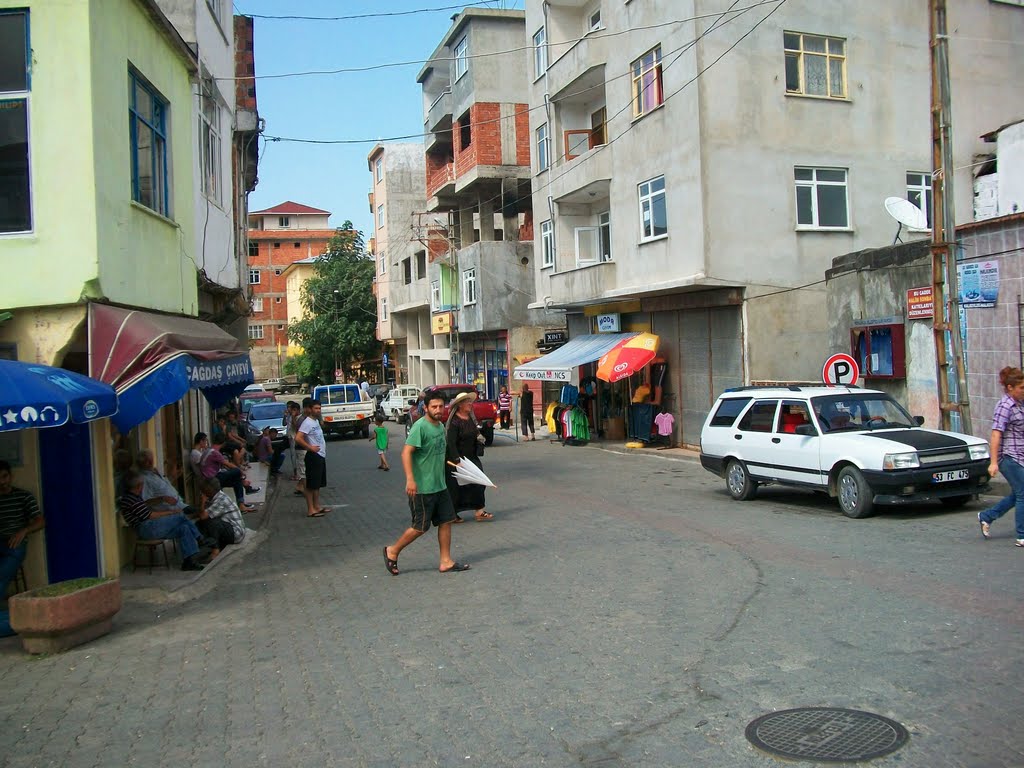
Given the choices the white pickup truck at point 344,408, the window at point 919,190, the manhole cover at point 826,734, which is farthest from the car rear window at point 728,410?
the white pickup truck at point 344,408

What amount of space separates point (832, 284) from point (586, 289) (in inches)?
378

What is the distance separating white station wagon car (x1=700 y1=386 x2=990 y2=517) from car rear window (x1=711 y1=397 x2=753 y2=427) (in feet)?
0.05

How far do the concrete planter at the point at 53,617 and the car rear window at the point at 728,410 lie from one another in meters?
10.2

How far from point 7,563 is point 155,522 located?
83.0 inches

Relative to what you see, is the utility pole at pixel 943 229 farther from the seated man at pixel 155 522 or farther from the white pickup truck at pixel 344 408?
the white pickup truck at pixel 344 408

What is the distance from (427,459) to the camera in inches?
367

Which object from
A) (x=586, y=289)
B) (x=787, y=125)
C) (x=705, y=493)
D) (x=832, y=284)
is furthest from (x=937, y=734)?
(x=586, y=289)

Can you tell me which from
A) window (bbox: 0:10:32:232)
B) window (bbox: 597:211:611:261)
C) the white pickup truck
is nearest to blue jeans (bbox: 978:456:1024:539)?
window (bbox: 0:10:32:232)

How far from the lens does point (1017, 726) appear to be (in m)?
4.74

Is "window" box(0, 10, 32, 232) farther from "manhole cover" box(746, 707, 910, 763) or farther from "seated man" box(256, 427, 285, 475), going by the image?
"seated man" box(256, 427, 285, 475)

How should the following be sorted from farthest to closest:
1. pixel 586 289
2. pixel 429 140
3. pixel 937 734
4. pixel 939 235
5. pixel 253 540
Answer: pixel 429 140
pixel 586 289
pixel 939 235
pixel 253 540
pixel 937 734

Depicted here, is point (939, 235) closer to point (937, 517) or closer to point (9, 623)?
point (937, 517)

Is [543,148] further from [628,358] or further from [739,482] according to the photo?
[739,482]

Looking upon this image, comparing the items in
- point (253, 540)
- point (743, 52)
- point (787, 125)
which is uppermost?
point (743, 52)
